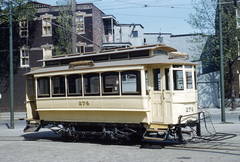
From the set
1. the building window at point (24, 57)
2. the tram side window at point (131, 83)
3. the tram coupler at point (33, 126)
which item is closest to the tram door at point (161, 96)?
the tram side window at point (131, 83)

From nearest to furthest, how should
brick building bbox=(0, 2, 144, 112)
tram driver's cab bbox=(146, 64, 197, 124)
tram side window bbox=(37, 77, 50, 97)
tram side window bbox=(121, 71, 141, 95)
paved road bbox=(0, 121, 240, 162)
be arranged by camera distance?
paved road bbox=(0, 121, 240, 162), tram driver's cab bbox=(146, 64, 197, 124), tram side window bbox=(121, 71, 141, 95), tram side window bbox=(37, 77, 50, 97), brick building bbox=(0, 2, 144, 112)

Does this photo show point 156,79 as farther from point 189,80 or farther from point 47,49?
point 47,49

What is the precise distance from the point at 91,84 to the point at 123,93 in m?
1.58

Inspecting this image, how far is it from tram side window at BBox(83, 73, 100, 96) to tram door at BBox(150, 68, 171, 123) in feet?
7.06

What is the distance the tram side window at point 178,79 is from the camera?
A: 14633mm

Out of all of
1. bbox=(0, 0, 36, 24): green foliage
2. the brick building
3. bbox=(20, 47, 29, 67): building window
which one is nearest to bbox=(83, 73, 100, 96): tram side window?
bbox=(0, 0, 36, 24): green foliage

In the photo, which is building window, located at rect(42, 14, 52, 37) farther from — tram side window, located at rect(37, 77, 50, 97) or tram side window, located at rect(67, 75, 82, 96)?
tram side window, located at rect(67, 75, 82, 96)

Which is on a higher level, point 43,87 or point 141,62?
point 141,62

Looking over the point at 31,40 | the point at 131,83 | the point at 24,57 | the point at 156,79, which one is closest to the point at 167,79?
the point at 156,79

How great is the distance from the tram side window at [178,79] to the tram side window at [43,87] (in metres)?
5.50

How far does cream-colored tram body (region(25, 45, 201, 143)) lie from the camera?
14.4 m

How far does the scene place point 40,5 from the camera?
43.1 m

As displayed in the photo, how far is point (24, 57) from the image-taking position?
4244cm

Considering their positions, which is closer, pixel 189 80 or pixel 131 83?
pixel 131 83
